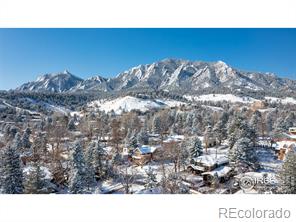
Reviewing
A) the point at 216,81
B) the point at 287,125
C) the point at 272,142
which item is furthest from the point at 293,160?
the point at 216,81

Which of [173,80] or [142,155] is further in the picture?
[173,80]

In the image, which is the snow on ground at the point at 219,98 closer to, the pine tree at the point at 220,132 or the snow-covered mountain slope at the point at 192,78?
the snow-covered mountain slope at the point at 192,78

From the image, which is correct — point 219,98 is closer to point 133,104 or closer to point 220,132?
point 133,104

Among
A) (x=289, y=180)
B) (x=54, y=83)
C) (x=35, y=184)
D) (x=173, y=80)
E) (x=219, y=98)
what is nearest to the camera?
(x=289, y=180)

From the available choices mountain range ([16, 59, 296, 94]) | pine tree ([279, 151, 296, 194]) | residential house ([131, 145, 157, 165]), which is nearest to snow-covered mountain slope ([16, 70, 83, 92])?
mountain range ([16, 59, 296, 94])

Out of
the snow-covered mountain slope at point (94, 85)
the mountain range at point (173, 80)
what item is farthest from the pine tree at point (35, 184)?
the snow-covered mountain slope at point (94, 85)

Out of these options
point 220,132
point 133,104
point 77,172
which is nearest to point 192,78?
point 133,104
